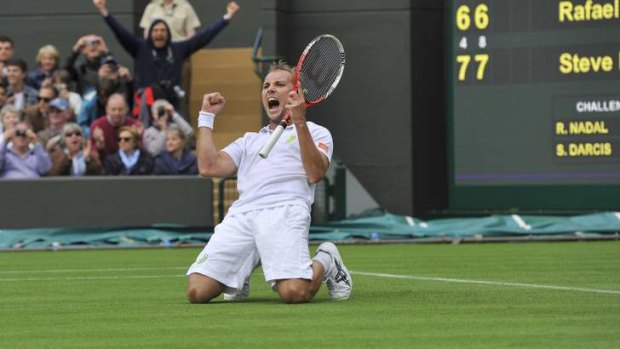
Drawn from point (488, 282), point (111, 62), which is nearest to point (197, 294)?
point (488, 282)

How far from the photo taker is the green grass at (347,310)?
300 inches

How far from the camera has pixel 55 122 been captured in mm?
20203

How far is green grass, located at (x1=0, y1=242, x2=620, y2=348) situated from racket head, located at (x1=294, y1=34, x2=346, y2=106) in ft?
4.29

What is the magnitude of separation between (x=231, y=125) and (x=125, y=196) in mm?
3293

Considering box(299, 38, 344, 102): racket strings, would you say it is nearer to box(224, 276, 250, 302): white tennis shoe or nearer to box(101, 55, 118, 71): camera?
box(224, 276, 250, 302): white tennis shoe

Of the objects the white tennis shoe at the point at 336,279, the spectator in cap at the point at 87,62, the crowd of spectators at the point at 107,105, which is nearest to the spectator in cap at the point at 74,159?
the crowd of spectators at the point at 107,105

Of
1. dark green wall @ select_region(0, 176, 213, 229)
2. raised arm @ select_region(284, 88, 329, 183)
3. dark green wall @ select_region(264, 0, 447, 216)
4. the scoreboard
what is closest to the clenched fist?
raised arm @ select_region(284, 88, 329, 183)

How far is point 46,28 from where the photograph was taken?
2320 cm

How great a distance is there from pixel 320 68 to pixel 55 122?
1052cm

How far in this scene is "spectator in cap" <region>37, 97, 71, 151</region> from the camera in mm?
20031

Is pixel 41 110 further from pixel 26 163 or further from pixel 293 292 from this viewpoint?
pixel 293 292

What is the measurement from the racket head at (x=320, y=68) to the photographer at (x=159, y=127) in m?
9.76

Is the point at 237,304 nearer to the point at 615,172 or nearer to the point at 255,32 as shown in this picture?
the point at 615,172

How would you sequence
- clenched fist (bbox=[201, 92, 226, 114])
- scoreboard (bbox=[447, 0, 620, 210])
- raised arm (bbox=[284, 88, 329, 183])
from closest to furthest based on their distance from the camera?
raised arm (bbox=[284, 88, 329, 183]) < clenched fist (bbox=[201, 92, 226, 114]) < scoreboard (bbox=[447, 0, 620, 210])
